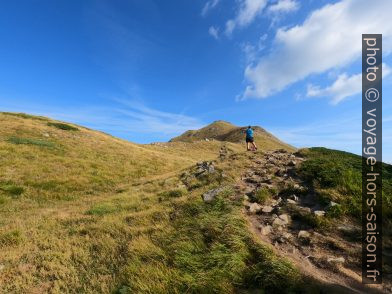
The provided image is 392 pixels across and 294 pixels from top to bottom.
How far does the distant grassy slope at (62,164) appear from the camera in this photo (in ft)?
67.4

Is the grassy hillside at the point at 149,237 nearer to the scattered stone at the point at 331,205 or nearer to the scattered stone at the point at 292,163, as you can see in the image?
the scattered stone at the point at 331,205

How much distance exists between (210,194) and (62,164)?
17.9m

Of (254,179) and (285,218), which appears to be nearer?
(285,218)

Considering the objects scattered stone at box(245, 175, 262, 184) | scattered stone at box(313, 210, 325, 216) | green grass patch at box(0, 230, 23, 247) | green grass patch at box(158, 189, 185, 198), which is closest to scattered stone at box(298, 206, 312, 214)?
scattered stone at box(313, 210, 325, 216)

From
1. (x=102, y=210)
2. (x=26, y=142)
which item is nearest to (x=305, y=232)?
(x=102, y=210)

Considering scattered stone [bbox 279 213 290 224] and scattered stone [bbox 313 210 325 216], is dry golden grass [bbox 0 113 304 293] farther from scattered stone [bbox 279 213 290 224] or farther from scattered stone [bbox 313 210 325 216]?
scattered stone [bbox 313 210 325 216]

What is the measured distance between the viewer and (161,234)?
31.8ft

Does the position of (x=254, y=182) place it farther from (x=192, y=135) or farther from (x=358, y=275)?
(x=192, y=135)

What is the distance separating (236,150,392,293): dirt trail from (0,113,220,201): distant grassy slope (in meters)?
12.2

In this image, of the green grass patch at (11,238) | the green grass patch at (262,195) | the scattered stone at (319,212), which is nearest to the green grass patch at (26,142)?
the green grass patch at (11,238)

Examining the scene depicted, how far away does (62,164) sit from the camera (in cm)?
2595

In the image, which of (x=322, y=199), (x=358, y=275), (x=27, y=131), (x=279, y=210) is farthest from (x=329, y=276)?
(x=27, y=131)

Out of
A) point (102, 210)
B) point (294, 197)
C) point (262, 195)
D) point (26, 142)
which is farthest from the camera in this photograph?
point (26, 142)

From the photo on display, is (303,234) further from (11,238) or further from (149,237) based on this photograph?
(11,238)
